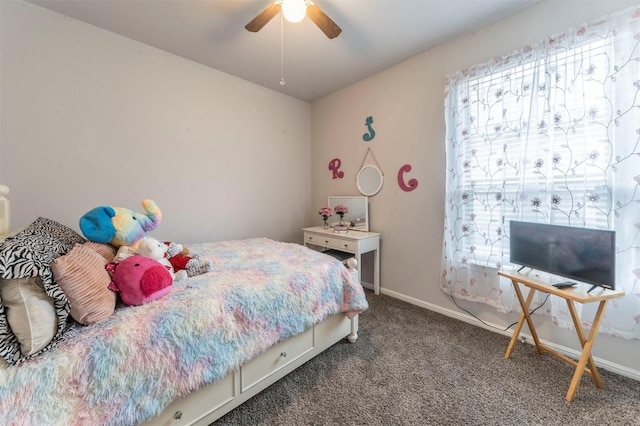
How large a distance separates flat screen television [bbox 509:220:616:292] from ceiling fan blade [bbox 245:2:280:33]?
7.23 feet

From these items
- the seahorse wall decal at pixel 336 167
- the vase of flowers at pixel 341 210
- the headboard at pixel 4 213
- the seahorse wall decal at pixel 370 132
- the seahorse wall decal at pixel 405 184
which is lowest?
the vase of flowers at pixel 341 210

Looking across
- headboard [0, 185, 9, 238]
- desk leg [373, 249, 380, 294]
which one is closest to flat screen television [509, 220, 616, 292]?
desk leg [373, 249, 380, 294]

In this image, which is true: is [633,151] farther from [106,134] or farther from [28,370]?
[106,134]

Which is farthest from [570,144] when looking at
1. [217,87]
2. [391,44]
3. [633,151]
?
[217,87]

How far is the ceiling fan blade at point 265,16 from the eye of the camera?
1560 millimetres

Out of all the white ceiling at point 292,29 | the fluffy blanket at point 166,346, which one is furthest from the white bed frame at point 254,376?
the white ceiling at point 292,29

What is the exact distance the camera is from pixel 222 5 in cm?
180

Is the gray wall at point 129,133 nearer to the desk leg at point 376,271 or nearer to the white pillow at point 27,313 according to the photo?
the desk leg at point 376,271

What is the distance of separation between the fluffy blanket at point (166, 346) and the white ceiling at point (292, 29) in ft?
6.51

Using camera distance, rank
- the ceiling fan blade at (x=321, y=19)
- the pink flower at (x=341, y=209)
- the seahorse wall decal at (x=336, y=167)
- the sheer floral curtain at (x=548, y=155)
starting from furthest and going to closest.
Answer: the seahorse wall decal at (x=336, y=167) → the pink flower at (x=341, y=209) → the ceiling fan blade at (x=321, y=19) → the sheer floral curtain at (x=548, y=155)

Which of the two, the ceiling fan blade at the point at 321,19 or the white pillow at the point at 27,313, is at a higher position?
the ceiling fan blade at the point at 321,19

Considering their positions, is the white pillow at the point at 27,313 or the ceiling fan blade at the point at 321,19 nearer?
the white pillow at the point at 27,313

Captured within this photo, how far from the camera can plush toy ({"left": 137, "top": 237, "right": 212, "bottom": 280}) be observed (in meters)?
1.40

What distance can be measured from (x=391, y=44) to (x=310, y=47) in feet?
2.54
